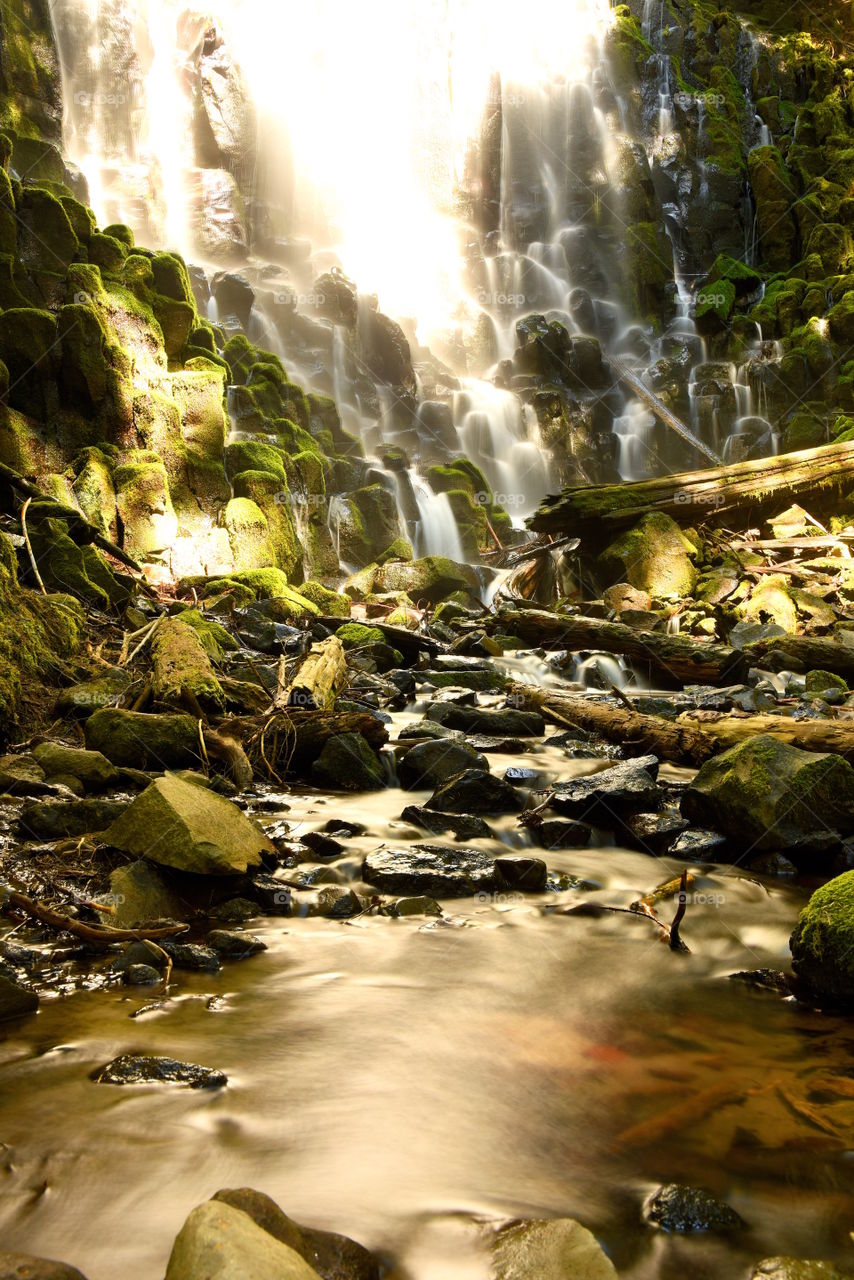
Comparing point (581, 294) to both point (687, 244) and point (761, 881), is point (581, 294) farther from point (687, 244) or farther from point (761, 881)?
point (761, 881)

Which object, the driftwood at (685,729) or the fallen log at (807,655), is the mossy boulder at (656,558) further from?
the driftwood at (685,729)

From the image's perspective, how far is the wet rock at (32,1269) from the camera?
133cm

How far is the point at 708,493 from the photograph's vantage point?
1416 centimetres

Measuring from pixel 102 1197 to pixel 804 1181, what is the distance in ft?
4.94

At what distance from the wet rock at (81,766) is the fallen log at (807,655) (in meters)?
6.60

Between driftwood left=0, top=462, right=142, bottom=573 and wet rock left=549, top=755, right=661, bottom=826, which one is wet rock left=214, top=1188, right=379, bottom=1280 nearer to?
wet rock left=549, top=755, right=661, bottom=826

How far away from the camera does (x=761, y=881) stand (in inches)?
156

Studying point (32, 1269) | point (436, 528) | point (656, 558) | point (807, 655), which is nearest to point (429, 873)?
point (32, 1269)

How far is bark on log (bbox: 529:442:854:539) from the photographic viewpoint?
44.6ft

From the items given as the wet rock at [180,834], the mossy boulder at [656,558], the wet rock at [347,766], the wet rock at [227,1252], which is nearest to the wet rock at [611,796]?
the wet rock at [347,766]

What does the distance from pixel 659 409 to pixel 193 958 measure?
24250mm

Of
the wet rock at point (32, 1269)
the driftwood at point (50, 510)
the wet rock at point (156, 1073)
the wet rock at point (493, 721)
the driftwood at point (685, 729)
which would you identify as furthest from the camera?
the driftwood at point (50, 510)

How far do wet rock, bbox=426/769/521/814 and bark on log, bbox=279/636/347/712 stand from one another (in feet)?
3.80

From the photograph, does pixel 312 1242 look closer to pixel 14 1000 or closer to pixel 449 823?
pixel 14 1000
